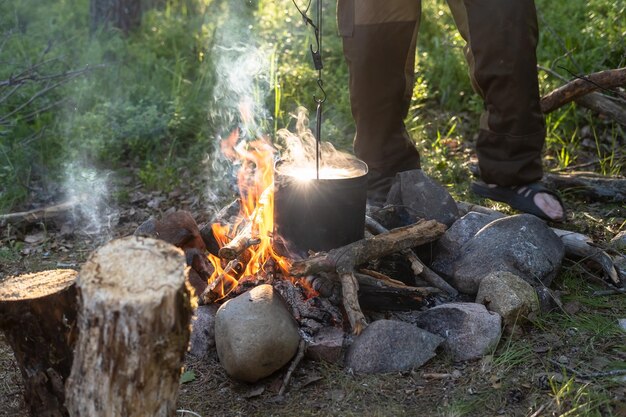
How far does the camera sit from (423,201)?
400 cm

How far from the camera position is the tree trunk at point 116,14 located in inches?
289

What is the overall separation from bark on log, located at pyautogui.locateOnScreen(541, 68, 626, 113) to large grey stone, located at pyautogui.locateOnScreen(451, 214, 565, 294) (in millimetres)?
1429

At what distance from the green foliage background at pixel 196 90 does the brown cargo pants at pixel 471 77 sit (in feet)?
2.60

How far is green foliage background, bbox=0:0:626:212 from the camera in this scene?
217 inches

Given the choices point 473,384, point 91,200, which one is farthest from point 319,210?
point 91,200

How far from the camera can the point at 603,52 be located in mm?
5816

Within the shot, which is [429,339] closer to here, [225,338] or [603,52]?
[225,338]

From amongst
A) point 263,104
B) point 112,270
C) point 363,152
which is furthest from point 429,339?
point 263,104

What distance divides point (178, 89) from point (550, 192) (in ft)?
10.1

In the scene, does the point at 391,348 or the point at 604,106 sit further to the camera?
the point at 604,106

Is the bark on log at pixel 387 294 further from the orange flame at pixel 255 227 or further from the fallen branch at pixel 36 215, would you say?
the fallen branch at pixel 36 215

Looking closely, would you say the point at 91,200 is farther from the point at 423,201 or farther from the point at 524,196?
the point at 524,196

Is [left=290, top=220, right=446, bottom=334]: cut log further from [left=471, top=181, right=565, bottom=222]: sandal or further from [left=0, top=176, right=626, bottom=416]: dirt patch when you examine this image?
[left=471, top=181, right=565, bottom=222]: sandal

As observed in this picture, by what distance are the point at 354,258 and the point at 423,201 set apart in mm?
829
